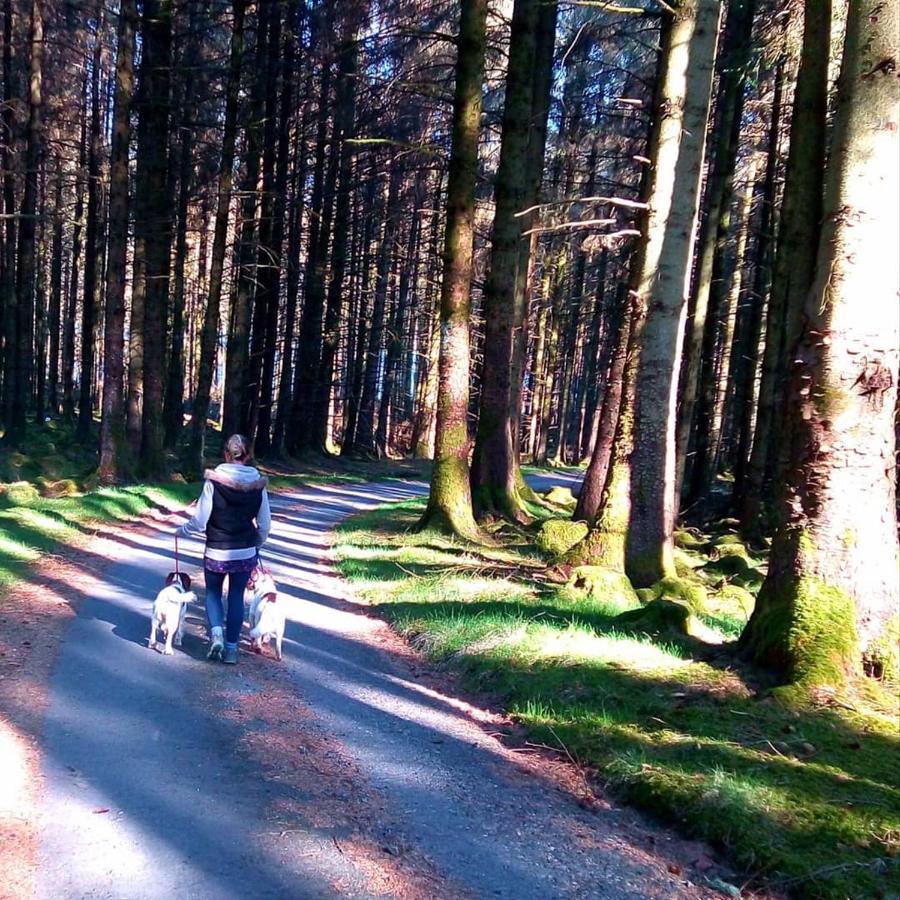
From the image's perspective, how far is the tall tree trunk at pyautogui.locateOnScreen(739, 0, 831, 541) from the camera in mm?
10180

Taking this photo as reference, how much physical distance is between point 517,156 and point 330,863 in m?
12.4

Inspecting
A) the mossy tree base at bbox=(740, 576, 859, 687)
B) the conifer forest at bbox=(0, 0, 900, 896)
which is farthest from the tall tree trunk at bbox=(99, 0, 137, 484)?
the mossy tree base at bbox=(740, 576, 859, 687)

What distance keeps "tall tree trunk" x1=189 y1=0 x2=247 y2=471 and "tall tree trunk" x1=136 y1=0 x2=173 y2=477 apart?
1.12 m

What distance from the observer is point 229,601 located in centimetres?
689

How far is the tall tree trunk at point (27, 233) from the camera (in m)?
21.0

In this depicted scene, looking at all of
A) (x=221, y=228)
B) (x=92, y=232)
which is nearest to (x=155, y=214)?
(x=221, y=228)

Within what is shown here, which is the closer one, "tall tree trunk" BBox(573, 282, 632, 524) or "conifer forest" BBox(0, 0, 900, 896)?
"conifer forest" BBox(0, 0, 900, 896)

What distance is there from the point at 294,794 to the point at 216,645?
2514 mm

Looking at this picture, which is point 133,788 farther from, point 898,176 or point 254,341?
point 254,341

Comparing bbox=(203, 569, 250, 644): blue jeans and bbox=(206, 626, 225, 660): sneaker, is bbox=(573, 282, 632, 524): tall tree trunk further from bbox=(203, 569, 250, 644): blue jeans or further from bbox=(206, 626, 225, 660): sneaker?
bbox=(206, 626, 225, 660): sneaker

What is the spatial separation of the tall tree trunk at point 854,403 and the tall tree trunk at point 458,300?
767 centimetres

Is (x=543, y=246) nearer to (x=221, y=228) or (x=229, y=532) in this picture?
(x=221, y=228)

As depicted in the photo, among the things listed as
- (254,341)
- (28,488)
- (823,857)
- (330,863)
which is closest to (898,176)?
(823,857)

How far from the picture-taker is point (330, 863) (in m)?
3.87
